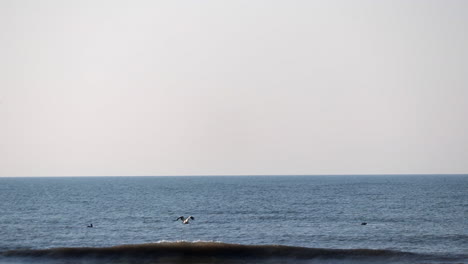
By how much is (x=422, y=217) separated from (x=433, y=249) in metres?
26.2

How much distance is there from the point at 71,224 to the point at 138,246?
26222 millimetres

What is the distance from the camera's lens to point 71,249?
146ft

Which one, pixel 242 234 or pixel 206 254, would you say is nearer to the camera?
pixel 206 254

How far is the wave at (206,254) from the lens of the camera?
136 feet

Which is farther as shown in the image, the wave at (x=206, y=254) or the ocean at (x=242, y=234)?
the ocean at (x=242, y=234)

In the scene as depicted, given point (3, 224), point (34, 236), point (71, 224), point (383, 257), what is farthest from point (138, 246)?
point (3, 224)

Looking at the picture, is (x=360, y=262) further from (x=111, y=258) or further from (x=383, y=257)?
(x=111, y=258)

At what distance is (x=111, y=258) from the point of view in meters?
42.4

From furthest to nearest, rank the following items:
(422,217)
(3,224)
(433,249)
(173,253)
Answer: (422,217) < (3,224) < (433,249) < (173,253)

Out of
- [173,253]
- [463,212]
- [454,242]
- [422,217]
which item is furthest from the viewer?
[463,212]

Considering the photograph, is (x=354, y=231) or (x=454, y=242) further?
(x=354, y=231)

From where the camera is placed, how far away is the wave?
41375 mm

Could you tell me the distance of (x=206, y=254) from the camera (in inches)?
1684

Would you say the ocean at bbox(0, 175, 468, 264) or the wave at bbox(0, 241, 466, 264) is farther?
the ocean at bbox(0, 175, 468, 264)
